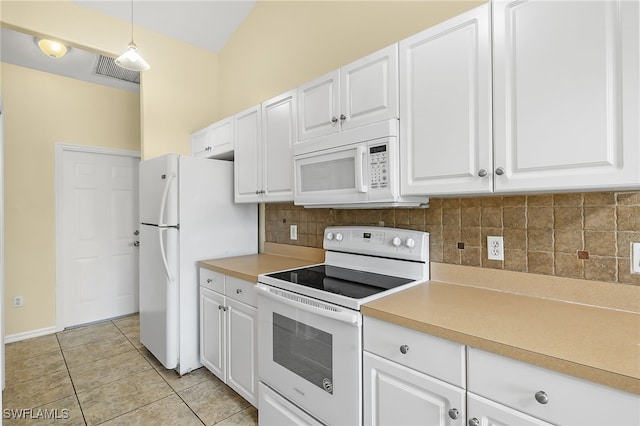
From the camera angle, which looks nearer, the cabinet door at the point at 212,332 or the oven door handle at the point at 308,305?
the oven door handle at the point at 308,305

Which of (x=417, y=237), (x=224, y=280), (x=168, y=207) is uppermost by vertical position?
(x=168, y=207)

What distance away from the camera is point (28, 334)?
124 inches

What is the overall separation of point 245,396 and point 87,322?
2.66 meters

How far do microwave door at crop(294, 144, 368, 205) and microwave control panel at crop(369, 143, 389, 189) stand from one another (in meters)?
0.03

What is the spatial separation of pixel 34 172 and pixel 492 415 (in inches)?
166

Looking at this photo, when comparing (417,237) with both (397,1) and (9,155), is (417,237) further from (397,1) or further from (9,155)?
(9,155)

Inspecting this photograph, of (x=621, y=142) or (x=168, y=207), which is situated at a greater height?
(x=621, y=142)

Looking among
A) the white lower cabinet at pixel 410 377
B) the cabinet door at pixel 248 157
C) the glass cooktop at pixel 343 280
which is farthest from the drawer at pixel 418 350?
the cabinet door at pixel 248 157

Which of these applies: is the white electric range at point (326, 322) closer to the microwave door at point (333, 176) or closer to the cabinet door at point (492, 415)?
the microwave door at point (333, 176)

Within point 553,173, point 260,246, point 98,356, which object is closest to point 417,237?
point 553,173

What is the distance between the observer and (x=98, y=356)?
108 inches

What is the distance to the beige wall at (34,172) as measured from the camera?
3076mm

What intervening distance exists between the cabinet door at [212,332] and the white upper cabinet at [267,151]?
0.78 metres

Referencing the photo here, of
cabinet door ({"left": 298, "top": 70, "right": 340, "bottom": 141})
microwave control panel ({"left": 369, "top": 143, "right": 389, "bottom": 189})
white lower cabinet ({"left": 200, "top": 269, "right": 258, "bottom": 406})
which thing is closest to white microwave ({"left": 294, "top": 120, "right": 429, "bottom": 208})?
microwave control panel ({"left": 369, "top": 143, "right": 389, "bottom": 189})
